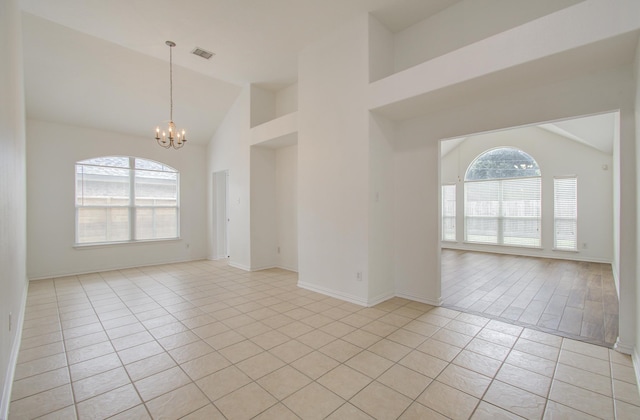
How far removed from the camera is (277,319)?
321cm

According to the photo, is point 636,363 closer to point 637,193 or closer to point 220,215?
point 637,193

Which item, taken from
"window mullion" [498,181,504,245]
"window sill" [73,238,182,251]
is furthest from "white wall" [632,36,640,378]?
"window sill" [73,238,182,251]

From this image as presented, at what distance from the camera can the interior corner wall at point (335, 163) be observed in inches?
143

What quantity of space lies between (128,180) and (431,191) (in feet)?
20.1

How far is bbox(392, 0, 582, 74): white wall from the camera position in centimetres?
289

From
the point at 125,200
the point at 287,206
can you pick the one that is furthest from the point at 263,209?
the point at 125,200

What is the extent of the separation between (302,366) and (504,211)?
24.9 ft

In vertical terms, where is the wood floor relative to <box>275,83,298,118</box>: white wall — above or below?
below

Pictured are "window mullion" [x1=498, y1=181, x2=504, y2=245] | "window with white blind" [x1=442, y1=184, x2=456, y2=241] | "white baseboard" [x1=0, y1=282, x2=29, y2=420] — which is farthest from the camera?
"window with white blind" [x1=442, y1=184, x2=456, y2=241]

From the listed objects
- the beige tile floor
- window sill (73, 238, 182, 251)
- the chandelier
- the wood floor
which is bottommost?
the beige tile floor

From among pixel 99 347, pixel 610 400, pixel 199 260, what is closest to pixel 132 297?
pixel 99 347

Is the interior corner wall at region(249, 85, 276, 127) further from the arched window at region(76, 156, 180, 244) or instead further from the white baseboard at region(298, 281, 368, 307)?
the white baseboard at region(298, 281, 368, 307)

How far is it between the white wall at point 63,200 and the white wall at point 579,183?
343 inches

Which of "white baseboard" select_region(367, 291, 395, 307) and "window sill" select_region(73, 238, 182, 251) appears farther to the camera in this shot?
"window sill" select_region(73, 238, 182, 251)
